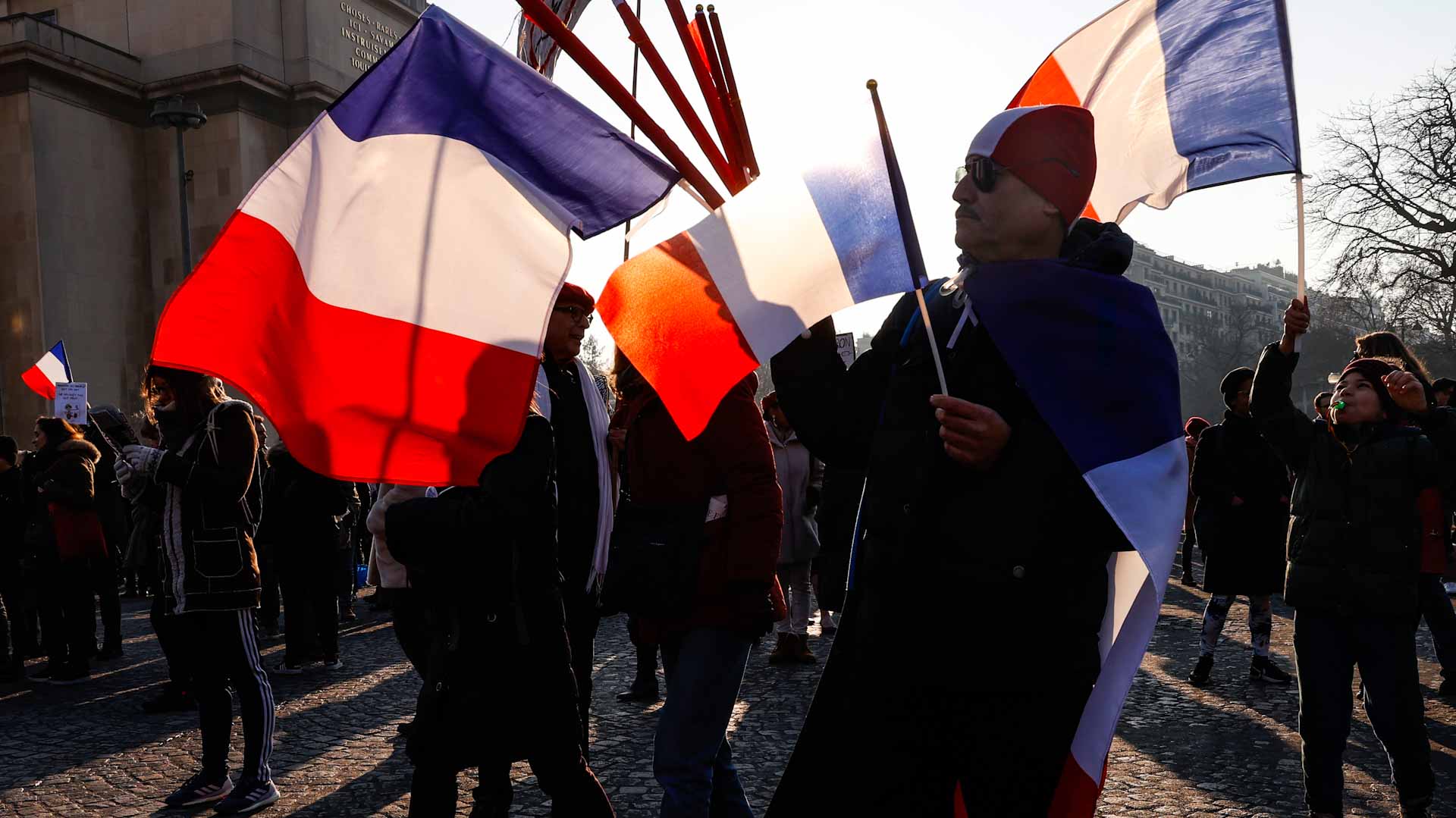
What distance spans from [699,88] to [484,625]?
1588 mm

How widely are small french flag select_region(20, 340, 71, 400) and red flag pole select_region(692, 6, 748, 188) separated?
1201 cm

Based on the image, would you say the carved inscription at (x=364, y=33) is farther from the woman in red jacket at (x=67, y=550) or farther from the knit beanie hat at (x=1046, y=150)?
the knit beanie hat at (x=1046, y=150)

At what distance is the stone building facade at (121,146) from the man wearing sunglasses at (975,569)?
26.6 meters

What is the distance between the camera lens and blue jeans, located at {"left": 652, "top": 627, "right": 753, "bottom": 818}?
318 cm

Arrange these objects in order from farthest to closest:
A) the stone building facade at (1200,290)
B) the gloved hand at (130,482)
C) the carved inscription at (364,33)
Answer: the stone building facade at (1200,290), the carved inscription at (364,33), the gloved hand at (130,482)

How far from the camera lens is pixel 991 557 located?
6.66 ft

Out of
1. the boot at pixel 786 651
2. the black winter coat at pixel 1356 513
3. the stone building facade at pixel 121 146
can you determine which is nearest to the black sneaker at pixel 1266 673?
the black winter coat at pixel 1356 513

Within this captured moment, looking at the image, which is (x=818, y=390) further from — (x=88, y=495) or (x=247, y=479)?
(x=88, y=495)

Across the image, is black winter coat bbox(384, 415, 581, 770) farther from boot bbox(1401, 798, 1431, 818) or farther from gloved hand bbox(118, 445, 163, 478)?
boot bbox(1401, 798, 1431, 818)

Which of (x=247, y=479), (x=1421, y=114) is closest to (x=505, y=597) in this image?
(x=247, y=479)

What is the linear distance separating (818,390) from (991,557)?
518 millimetres

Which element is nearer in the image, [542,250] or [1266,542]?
[542,250]

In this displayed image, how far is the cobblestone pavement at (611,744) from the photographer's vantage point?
190 inches

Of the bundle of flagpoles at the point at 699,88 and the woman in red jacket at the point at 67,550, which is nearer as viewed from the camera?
the bundle of flagpoles at the point at 699,88
